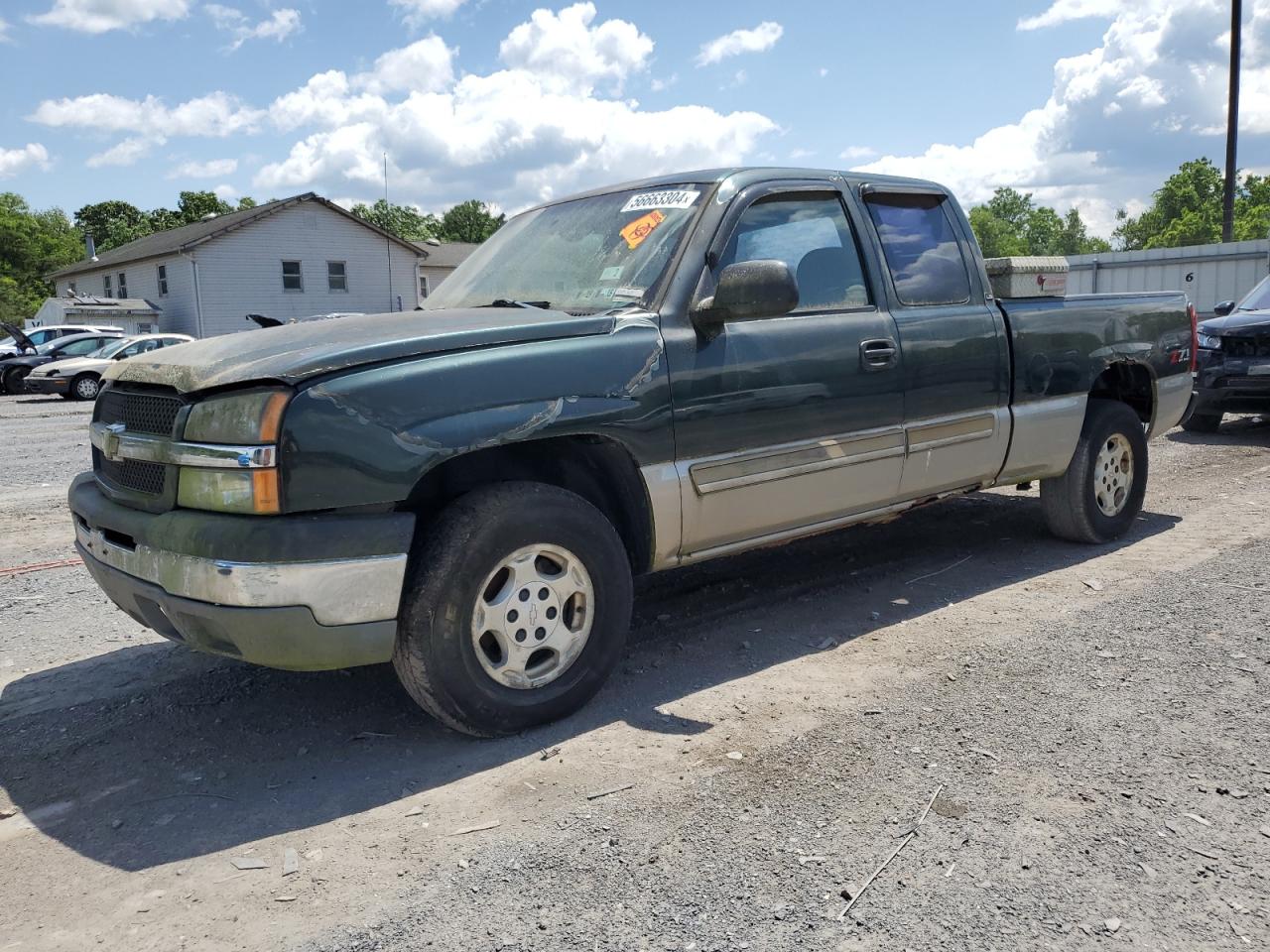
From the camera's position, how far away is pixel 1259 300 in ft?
36.0

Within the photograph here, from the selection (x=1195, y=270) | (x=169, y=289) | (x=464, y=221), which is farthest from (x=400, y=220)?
(x=1195, y=270)

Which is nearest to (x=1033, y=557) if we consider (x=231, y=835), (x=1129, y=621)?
(x=1129, y=621)


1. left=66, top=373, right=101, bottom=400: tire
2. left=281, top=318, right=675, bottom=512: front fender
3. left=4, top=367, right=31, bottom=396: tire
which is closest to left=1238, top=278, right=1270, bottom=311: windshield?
left=281, top=318, right=675, bottom=512: front fender

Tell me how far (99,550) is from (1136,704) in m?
3.68

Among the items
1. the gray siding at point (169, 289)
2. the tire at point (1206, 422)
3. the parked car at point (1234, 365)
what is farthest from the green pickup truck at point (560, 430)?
the gray siding at point (169, 289)

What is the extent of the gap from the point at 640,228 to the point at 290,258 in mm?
34346

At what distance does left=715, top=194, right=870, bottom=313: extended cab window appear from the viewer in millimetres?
4332

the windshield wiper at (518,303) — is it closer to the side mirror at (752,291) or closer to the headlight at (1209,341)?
the side mirror at (752,291)

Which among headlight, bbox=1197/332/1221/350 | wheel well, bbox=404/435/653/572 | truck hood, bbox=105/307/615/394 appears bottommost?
wheel well, bbox=404/435/653/572

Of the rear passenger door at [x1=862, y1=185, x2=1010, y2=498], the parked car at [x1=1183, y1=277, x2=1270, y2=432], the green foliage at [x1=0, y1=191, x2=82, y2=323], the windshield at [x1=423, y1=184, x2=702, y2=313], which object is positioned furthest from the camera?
the green foliage at [x1=0, y1=191, x2=82, y2=323]

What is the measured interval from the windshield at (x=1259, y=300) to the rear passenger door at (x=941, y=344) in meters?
7.23

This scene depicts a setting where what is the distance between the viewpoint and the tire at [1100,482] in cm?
582

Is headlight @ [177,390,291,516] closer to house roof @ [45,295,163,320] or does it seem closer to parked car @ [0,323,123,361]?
parked car @ [0,323,123,361]

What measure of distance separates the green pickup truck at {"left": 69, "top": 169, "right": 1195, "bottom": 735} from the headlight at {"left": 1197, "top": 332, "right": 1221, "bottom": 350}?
612 cm
